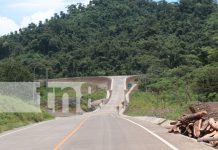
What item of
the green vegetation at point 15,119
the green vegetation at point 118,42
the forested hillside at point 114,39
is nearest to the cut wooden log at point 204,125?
the green vegetation at point 15,119

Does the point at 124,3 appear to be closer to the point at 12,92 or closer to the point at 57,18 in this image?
the point at 57,18

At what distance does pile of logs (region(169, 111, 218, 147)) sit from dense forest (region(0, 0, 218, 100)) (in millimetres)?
79085

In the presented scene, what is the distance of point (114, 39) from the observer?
15575 centimetres

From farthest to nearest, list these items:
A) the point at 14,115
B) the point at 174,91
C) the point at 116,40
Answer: the point at 116,40
the point at 174,91
the point at 14,115

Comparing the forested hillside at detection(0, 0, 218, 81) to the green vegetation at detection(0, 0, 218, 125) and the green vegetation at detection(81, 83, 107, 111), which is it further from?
the green vegetation at detection(81, 83, 107, 111)

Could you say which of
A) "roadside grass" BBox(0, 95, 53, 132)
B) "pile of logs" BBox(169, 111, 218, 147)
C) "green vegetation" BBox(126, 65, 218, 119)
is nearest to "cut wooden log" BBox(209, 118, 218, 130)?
"pile of logs" BBox(169, 111, 218, 147)

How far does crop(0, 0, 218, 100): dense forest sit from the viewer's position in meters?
126

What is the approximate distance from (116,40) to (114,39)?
2.98 meters

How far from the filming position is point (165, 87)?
8694 centimetres

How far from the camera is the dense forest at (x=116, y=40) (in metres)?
126

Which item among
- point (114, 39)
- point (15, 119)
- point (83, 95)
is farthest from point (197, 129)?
point (114, 39)

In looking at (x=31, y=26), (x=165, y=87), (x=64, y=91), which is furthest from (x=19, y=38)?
(x=165, y=87)

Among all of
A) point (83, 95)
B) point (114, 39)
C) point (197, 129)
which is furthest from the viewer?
point (114, 39)

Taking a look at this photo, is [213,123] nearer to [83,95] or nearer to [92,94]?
[92,94]
